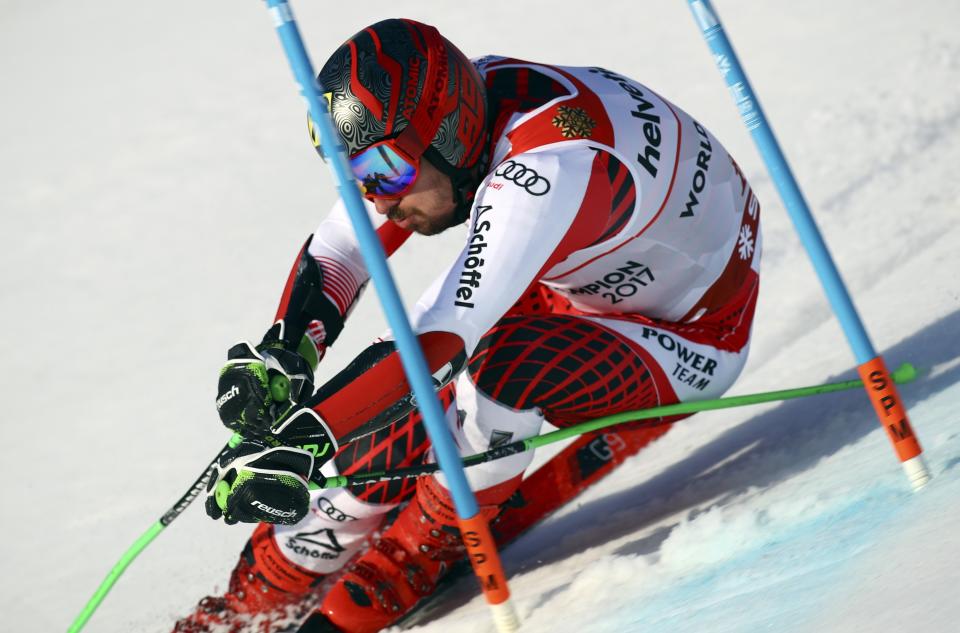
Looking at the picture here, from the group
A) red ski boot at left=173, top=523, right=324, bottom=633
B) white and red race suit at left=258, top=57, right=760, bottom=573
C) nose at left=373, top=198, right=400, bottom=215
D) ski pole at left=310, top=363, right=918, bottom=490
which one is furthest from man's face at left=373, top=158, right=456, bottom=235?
red ski boot at left=173, top=523, right=324, bottom=633

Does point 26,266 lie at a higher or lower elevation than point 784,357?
higher

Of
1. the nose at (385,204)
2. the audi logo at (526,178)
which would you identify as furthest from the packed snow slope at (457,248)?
the nose at (385,204)

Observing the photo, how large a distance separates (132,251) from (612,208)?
16.5 feet

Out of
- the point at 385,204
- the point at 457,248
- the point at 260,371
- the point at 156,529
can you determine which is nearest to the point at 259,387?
the point at 260,371

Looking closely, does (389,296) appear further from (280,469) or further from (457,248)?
(457,248)

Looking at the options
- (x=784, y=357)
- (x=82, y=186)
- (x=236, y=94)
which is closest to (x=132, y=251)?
(x=82, y=186)

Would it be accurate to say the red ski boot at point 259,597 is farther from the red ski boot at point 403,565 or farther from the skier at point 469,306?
the red ski boot at point 403,565

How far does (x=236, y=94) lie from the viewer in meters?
9.29

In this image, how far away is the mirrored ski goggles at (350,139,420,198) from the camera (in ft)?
9.66

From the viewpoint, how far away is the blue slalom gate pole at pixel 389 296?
2473 millimetres

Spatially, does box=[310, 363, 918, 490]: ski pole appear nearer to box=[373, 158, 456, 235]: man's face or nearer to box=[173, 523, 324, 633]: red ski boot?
box=[173, 523, 324, 633]: red ski boot

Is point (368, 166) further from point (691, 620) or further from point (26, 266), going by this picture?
point (26, 266)

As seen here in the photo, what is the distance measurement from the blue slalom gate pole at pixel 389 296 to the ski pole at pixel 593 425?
0.45m

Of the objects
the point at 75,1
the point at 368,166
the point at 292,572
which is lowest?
the point at 292,572
